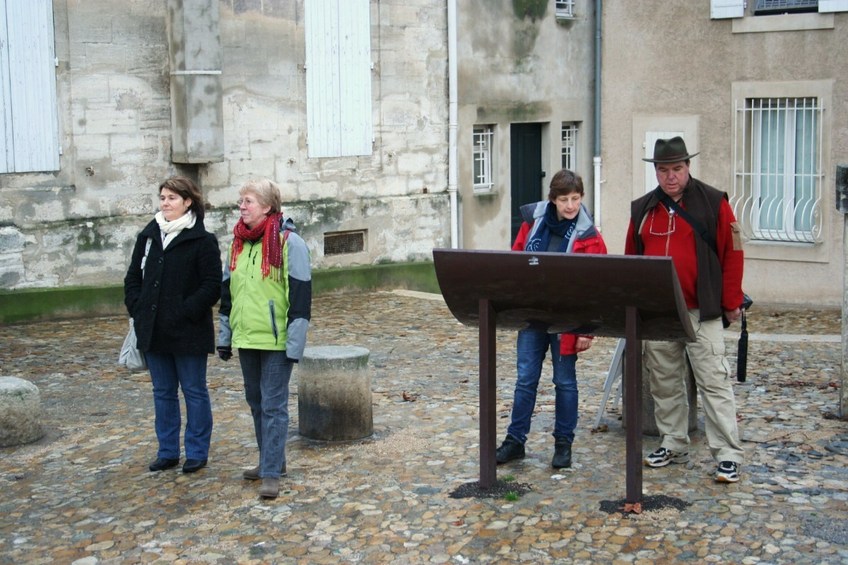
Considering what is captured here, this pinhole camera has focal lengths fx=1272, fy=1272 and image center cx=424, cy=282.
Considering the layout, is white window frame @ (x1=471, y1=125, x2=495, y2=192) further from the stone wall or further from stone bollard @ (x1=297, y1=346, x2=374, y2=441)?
stone bollard @ (x1=297, y1=346, x2=374, y2=441)

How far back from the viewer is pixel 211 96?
13.3 m

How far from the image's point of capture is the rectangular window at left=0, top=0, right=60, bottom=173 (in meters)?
12.3

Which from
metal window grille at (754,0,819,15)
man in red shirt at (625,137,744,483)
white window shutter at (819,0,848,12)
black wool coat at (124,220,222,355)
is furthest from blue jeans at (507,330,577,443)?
metal window grille at (754,0,819,15)

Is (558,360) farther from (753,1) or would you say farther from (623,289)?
(753,1)

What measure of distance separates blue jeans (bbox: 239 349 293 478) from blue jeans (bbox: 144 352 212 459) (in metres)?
0.45

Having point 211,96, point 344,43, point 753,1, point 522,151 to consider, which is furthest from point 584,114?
point 211,96

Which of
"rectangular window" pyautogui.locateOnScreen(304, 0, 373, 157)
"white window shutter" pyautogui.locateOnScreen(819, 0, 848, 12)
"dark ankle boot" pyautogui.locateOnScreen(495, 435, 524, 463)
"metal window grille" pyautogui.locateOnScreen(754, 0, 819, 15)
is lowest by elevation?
"dark ankle boot" pyautogui.locateOnScreen(495, 435, 524, 463)

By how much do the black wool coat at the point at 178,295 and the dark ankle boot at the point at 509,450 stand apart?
1.71m

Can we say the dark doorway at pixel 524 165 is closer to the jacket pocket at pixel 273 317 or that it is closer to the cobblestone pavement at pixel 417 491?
the cobblestone pavement at pixel 417 491

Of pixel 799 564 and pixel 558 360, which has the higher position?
pixel 558 360

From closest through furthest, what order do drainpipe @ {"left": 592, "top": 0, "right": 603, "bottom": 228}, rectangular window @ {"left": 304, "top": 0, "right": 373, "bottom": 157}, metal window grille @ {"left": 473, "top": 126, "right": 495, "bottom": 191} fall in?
rectangular window @ {"left": 304, "top": 0, "right": 373, "bottom": 157} < metal window grille @ {"left": 473, "top": 126, "right": 495, "bottom": 191} < drainpipe @ {"left": 592, "top": 0, "right": 603, "bottom": 228}

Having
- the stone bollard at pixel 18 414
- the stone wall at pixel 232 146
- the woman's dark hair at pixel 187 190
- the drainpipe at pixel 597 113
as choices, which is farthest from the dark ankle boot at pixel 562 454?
the drainpipe at pixel 597 113

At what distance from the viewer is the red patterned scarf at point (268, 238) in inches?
262

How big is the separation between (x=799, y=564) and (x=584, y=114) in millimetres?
12688
